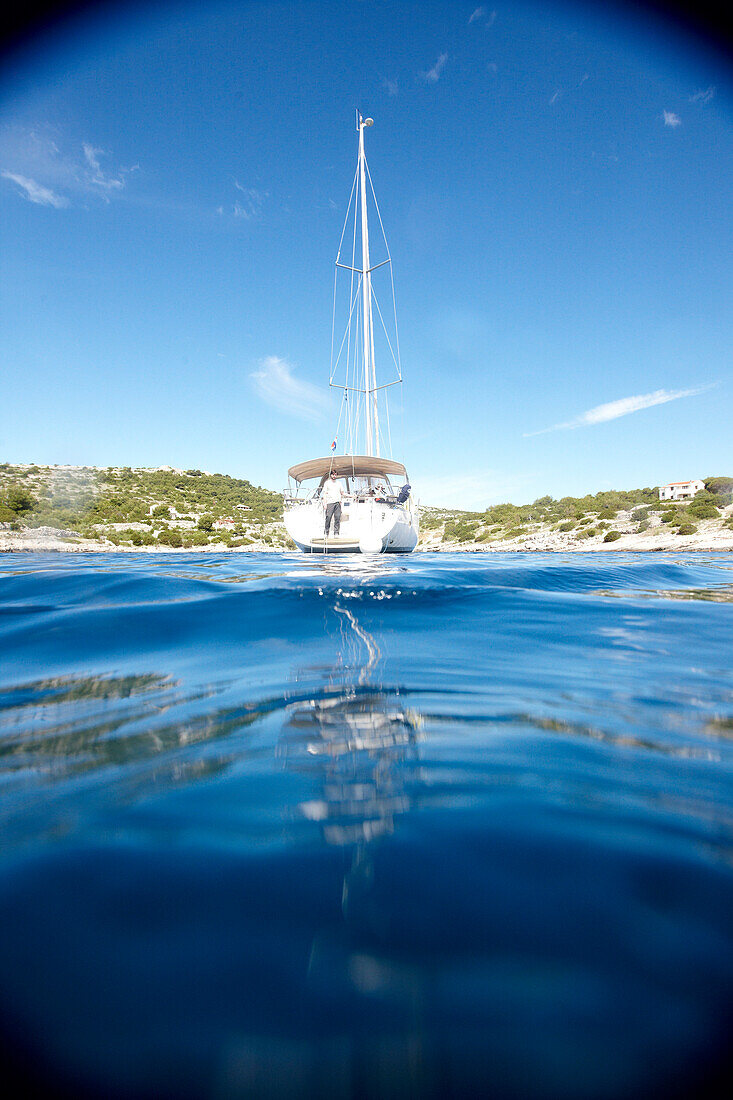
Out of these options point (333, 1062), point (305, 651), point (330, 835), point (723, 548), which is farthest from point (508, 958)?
point (723, 548)

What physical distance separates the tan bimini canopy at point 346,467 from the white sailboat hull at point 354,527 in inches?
65.2

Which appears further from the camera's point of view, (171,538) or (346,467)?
(171,538)

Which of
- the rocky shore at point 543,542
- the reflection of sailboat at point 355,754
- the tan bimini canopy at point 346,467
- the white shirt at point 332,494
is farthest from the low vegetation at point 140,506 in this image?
the reflection of sailboat at point 355,754

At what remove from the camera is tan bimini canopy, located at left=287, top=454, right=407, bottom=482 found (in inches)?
583

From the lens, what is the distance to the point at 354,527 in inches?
526

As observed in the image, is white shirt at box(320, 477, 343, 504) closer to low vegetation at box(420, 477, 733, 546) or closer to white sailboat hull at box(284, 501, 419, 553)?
white sailboat hull at box(284, 501, 419, 553)

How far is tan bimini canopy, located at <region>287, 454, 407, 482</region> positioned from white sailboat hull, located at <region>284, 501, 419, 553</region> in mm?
1656

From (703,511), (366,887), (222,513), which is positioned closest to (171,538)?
(222,513)

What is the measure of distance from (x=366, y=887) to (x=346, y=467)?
14.9 meters

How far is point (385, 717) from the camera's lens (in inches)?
67.5

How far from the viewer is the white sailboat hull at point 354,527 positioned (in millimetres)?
13148

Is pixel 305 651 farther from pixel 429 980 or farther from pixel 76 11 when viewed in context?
pixel 76 11

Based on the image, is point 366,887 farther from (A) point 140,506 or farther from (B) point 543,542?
(A) point 140,506

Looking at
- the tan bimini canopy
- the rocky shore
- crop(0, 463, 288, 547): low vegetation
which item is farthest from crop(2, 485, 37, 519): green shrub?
the tan bimini canopy
